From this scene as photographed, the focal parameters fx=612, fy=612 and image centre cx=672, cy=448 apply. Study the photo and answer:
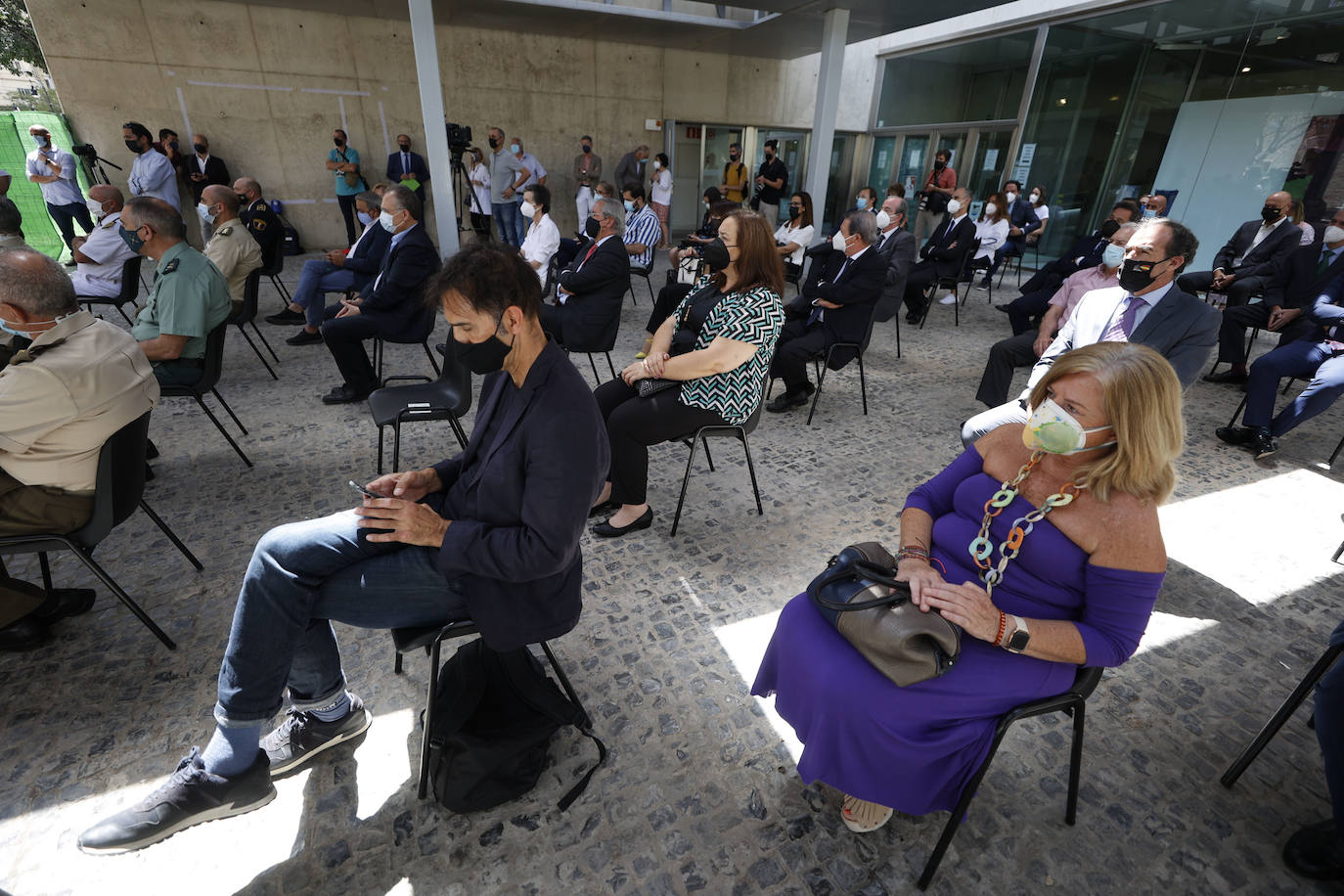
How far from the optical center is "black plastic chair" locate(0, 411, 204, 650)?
193 cm

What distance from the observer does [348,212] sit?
387 inches

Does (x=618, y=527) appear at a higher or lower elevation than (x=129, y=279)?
lower

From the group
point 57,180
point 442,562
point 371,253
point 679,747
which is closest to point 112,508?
point 442,562

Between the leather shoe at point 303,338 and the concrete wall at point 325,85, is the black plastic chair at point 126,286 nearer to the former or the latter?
the leather shoe at point 303,338

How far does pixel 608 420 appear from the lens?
9.39ft

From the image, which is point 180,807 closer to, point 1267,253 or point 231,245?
point 231,245

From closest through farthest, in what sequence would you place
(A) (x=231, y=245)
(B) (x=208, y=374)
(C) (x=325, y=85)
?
(B) (x=208, y=374)
(A) (x=231, y=245)
(C) (x=325, y=85)

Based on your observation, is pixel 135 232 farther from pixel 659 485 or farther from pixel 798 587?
pixel 798 587

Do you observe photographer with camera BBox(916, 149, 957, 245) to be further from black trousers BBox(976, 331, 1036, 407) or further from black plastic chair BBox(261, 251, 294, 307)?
black plastic chair BBox(261, 251, 294, 307)

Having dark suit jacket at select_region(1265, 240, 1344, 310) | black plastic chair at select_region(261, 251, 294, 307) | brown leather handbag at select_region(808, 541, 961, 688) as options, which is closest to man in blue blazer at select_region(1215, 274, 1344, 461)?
dark suit jacket at select_region(1265, 240, 1344, 310)

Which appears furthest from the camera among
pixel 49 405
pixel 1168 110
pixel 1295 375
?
pixel 1168 110

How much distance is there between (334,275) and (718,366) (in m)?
4.30

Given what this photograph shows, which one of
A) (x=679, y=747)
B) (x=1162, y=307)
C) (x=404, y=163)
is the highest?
(x=404, y=163)

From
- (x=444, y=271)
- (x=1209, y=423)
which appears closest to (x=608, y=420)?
(x=444, y=271)
